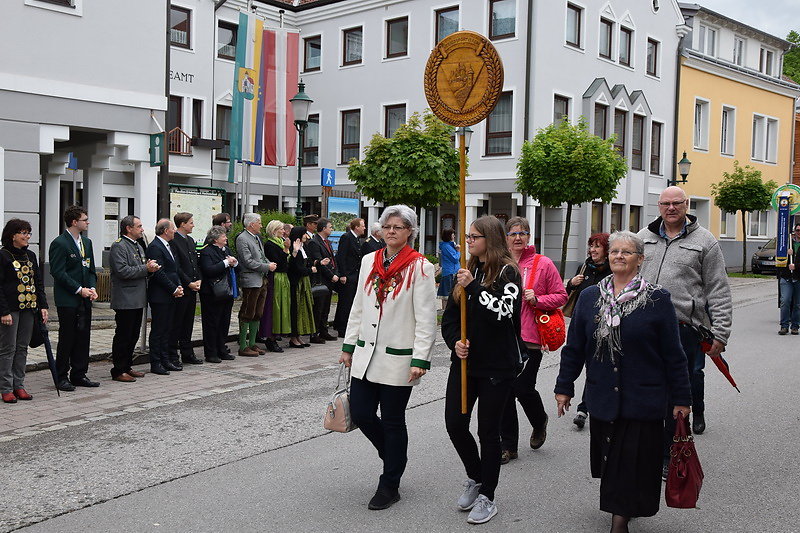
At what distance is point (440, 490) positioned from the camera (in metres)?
5.14

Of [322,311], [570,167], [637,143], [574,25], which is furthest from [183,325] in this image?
[637,143]

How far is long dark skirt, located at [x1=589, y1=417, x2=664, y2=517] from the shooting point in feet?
13.8

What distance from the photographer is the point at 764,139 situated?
36719 millimetres

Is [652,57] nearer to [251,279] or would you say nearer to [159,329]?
[251,279]

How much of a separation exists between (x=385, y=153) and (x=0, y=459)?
13.3m

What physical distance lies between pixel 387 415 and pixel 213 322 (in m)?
5.83

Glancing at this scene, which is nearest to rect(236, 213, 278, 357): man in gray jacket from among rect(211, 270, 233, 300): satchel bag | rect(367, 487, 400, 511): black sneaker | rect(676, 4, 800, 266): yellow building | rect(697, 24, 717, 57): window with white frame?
rect(211, 270, 233, 300): satchel bag

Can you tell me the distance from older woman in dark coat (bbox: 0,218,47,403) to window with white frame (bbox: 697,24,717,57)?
104 feet

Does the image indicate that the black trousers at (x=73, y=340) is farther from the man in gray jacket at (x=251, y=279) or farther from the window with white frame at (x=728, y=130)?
the window with white frame at (x=728, y=130)

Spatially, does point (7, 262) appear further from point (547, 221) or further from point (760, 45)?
point (760, 45)

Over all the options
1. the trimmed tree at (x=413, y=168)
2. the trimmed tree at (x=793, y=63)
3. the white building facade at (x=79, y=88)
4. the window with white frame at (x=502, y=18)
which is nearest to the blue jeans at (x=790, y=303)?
the trimmed tree at (x=413, y=168)

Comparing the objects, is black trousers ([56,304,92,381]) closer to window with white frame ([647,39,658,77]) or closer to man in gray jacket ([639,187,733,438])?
man in gray jacket ([639,187,733,438])

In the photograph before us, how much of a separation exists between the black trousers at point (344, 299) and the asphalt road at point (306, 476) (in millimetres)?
4385

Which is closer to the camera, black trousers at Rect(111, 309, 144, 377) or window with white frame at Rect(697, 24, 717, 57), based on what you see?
black trousers at Rect(111, 309, 144, 377)
